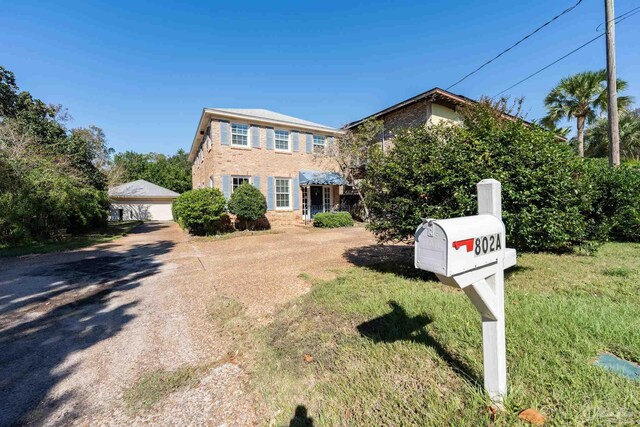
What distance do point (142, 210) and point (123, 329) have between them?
30585 millimetres

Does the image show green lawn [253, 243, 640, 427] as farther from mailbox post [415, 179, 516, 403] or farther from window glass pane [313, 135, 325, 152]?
window glass pane [313, 135, 325, 152]

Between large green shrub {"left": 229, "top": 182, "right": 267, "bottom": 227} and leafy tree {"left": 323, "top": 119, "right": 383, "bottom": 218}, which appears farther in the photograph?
leafy tree {"left": 323, "top": 119, "right": 383, "bottom": 218}

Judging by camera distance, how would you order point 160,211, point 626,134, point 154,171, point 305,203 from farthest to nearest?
point 154,171, point 160,211, point 626,134, point 305,203

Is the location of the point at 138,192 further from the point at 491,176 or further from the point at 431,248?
the point at 431,248

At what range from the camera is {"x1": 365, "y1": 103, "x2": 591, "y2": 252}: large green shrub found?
4.18 metres

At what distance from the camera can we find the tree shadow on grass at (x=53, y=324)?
2.37m

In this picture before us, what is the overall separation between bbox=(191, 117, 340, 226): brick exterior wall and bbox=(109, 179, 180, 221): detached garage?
18.0 metres

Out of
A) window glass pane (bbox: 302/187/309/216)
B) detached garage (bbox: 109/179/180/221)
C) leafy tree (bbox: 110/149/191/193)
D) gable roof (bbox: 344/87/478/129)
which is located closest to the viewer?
gable roof (bbox: 344/87/478/129)

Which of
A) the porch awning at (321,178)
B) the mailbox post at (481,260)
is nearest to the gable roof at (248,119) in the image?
the porch awning at (321,178)

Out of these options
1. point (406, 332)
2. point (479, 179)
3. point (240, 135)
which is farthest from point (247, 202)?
point (406, 332)

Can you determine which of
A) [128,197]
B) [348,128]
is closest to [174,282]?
[348,128]

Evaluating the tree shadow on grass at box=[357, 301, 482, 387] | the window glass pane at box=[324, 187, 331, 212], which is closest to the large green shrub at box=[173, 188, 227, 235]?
the window glass pane at box=[324, 187, 331, 212]

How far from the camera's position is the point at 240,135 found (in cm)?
1488

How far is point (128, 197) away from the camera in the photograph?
28281 mm
